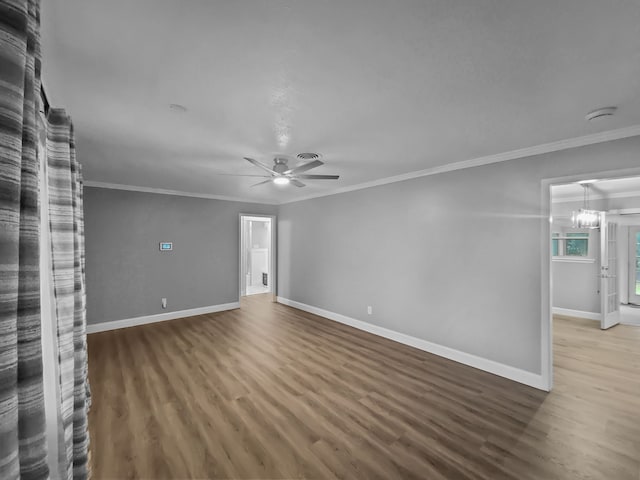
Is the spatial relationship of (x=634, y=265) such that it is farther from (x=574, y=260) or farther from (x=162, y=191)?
(x=162, y=191)

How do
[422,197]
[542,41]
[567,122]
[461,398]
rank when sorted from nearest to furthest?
[542,41] → [567,122] → [461,398] → [422,197]

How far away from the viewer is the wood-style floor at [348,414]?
6.37 feet

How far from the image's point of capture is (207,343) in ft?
13.7


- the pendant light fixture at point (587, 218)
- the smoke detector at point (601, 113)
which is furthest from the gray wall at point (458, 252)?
the pendant light fixture at point (587, 218)

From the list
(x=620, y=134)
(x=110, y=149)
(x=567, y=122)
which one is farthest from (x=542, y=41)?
(x=110, y=149)

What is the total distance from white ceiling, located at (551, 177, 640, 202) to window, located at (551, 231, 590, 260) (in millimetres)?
871

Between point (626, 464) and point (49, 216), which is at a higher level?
point (49, 216)

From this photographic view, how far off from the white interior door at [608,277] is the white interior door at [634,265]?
248 centimetres

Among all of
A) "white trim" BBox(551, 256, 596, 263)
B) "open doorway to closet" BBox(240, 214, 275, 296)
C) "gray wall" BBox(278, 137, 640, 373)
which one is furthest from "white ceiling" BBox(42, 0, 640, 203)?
"open doorway to closet" BBox(240, 214, 275, 296)

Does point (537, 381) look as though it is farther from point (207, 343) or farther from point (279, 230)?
point (279, 230)

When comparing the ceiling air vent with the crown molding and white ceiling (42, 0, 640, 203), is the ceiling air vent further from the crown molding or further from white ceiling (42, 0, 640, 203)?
the crown molding

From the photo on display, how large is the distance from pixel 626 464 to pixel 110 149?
533 cm

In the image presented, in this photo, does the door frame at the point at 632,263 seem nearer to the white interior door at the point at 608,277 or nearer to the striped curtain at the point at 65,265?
the white interior door at the point at 608,277

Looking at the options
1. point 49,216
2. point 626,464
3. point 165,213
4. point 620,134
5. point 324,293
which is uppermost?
point 620,134
